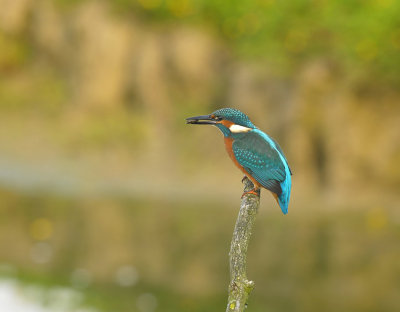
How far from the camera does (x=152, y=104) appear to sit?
15.6 m

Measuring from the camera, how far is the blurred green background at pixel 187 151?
31.3ft

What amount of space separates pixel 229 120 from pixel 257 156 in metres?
0.21

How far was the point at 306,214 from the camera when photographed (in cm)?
1154

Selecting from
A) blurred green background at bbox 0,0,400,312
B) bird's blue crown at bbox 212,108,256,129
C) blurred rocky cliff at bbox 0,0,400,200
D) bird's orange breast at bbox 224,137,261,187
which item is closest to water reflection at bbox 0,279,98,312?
blurred green background at bbox 0,0,400,312

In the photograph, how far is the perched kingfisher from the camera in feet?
11.0

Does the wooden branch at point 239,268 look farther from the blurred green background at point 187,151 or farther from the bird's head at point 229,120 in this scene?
the blurred green background at point 187,151

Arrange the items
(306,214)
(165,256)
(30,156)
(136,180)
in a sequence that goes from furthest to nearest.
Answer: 1. (30,156)
2. (136,180)
3. (306,214)
4. (165,256)

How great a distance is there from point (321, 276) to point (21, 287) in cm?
376

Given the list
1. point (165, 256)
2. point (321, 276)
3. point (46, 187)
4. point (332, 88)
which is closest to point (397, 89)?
point (332, 88)

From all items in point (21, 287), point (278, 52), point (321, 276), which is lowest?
point (21, 287)

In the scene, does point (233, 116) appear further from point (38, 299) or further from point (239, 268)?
point (38, 299)

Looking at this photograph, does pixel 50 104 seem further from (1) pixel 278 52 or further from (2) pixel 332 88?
(2) pixel 332 88

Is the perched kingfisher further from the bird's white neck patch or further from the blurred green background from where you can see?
the blurred green background

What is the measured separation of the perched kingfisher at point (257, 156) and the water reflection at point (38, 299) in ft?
18.6
